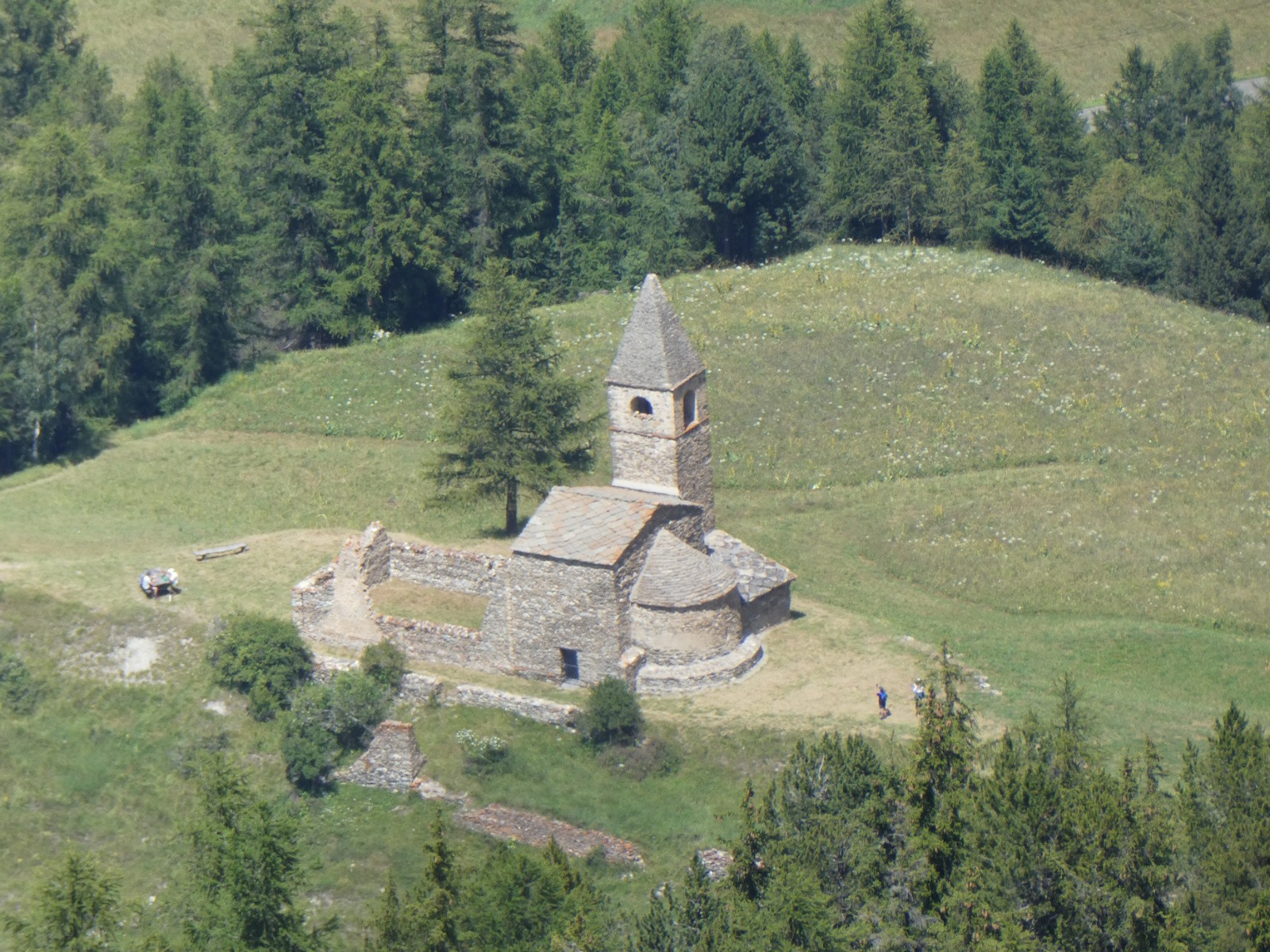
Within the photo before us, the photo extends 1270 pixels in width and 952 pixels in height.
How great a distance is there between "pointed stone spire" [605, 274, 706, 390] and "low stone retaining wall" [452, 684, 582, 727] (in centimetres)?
799

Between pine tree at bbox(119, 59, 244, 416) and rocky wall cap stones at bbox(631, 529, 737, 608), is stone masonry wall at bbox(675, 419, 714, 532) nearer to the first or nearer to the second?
rocky wall cap stones at bbox(631, 529, 737, 608)

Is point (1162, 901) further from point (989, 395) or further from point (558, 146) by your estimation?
point (558, 146)

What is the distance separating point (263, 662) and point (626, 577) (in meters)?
9.05

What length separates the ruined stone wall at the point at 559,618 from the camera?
39562 mm

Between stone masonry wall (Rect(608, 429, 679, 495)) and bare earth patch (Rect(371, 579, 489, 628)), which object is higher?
stone masonry wall (Rect(608, 429, 679, 495))

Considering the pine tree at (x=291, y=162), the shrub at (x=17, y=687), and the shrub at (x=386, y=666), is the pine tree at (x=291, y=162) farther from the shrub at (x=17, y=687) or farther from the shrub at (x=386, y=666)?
the shrub at (x=386, y=666)

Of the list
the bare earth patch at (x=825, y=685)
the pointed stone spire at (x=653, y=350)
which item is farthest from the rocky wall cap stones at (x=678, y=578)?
the pointed stone spire at (x=653, y=350)

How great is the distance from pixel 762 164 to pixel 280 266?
21122 mm

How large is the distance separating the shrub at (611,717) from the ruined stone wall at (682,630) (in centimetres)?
169

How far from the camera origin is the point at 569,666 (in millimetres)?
40750

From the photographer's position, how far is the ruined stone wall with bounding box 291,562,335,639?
4300cm

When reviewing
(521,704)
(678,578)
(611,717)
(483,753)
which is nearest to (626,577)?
(678,578)

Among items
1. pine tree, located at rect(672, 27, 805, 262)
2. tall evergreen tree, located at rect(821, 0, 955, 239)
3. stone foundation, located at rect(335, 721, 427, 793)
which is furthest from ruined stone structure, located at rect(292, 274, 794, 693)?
tall evergreen tree, located at rect(821, 0, 955, 239)

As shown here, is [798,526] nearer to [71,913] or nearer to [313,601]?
[313,601]
